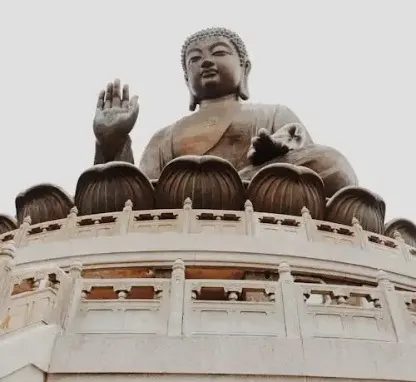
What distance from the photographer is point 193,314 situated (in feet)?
12.9

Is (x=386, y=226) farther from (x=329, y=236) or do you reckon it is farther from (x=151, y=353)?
(x=151, y=353)

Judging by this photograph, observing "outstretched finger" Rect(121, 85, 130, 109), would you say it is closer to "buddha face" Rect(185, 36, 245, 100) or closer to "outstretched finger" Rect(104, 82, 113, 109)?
"outstretched finger" Rect(104, 82, 113, 109)

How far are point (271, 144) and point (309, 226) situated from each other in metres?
1.95

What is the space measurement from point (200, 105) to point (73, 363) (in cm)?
800

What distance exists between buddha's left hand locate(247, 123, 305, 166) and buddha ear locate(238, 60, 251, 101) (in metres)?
2.84

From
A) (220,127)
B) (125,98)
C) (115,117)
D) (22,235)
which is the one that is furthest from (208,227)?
(220,127)

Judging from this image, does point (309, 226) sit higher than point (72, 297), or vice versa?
point (309, 226)

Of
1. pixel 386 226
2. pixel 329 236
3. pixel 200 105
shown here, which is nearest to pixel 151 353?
pixel 329 236

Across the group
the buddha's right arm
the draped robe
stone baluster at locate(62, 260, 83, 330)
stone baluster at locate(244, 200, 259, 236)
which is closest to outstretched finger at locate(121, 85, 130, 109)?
the buddha's right arm

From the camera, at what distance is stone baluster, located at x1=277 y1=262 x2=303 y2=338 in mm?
3846

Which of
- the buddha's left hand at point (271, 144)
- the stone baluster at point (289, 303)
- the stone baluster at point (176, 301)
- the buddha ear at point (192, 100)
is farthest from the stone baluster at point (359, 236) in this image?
the buddha ear at point (192, 100)

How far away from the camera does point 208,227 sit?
6.18 m

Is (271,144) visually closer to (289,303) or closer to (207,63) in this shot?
(207,63)

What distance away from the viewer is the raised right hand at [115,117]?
8.34 metres
